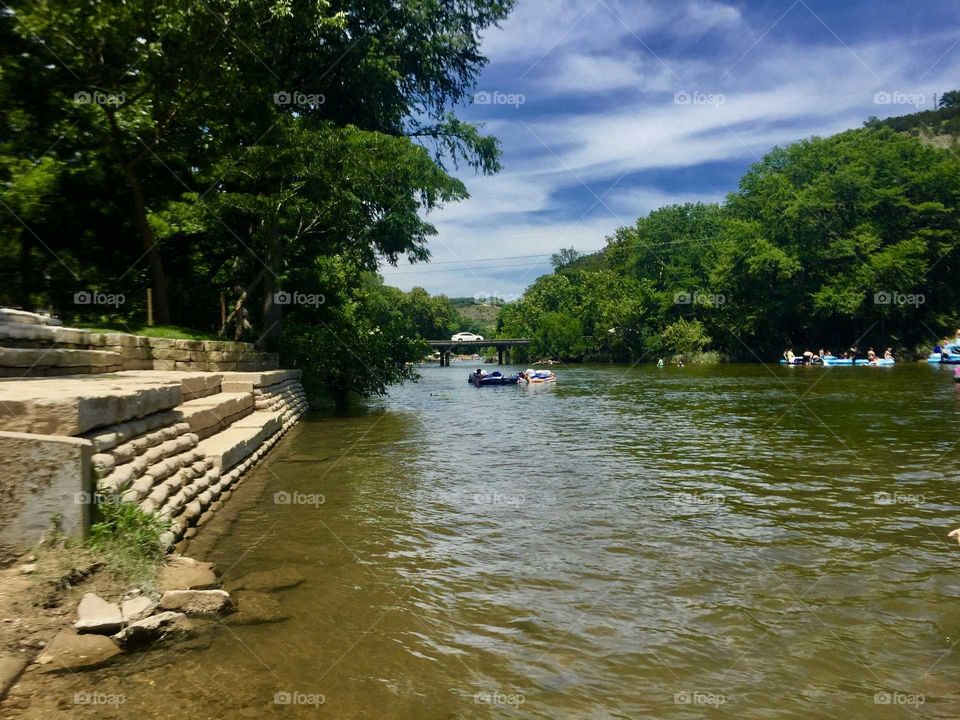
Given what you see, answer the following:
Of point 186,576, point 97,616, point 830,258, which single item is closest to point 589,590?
point 186,576

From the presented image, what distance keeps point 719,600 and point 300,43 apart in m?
23.9

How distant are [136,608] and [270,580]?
165 cm

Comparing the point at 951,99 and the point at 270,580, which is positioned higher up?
the point at 951,99

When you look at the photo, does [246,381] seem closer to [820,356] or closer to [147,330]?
[147,330]

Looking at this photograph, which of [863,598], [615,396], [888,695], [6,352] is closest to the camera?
[888,695]

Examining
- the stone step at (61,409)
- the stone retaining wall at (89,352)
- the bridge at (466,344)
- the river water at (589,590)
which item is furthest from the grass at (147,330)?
the bridge at (466,344)

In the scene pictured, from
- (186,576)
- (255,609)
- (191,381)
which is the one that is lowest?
(255,609)

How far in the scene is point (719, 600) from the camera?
6.26 metres

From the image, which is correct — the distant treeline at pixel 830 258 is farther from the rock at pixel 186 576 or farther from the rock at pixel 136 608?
the rock at pixel 136 608

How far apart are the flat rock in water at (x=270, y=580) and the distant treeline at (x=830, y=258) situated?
64.2m

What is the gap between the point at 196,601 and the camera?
5520 millimetres

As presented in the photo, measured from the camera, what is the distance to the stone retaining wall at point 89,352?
952 centimetres

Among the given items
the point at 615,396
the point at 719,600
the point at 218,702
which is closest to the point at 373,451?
the point at 719,600

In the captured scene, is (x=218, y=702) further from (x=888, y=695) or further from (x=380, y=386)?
(x=380, y=386)
